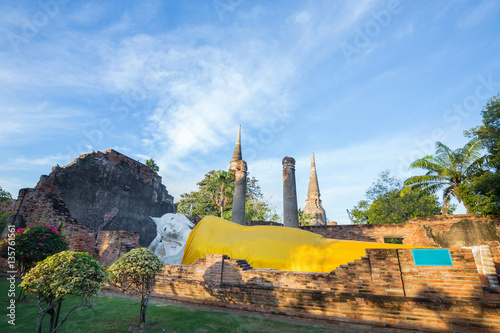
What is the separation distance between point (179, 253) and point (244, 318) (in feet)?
15.3

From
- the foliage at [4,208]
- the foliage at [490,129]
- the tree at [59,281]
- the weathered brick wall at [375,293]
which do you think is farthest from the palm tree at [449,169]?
the foliage at [4,208]

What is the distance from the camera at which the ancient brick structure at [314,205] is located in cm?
2958

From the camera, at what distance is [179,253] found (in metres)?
9.05

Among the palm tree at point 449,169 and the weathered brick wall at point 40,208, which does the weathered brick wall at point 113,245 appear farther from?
the palm tree at point 449,169

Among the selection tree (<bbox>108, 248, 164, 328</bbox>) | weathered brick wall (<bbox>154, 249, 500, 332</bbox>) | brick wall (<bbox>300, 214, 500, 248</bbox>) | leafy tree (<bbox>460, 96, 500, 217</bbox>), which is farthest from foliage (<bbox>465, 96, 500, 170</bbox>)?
tree (<bbox>108, 248, 164, 328</bbox>)

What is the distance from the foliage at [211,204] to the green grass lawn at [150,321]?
16.6 meters

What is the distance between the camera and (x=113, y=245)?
8.37m

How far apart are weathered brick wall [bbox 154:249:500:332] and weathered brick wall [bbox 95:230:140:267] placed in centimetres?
325

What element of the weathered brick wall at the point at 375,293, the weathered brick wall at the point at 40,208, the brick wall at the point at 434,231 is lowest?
the weathered brick wall at the point at 375,293

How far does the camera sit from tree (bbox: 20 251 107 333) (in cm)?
315

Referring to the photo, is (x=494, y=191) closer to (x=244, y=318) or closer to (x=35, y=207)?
(x=244, y=318)

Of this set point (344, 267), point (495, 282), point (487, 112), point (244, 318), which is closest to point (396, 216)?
point (487, 112)

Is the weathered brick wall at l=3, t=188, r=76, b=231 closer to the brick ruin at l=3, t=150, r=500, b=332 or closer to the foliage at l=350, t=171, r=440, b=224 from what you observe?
the brick ruin at l=3, t=150, r=500, b=332

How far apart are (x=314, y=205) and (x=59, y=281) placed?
29353 mm
